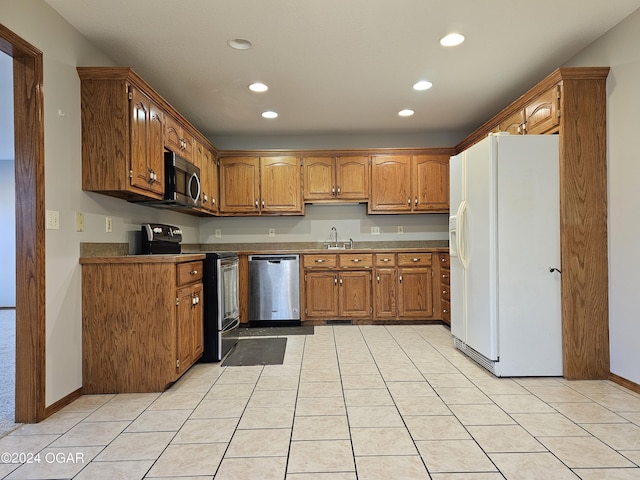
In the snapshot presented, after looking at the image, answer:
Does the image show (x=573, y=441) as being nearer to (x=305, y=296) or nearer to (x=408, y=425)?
(x=408, y=425)

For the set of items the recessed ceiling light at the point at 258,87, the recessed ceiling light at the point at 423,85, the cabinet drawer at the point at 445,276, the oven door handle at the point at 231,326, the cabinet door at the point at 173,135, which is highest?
the recessed ceiling light at the point at 258,87

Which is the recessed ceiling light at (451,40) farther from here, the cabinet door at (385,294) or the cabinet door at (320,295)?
the cabinet door at (320,295)

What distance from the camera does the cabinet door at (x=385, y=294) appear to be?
467cm

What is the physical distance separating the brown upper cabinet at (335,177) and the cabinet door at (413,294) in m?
1.20

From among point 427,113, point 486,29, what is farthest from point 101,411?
point 427,113

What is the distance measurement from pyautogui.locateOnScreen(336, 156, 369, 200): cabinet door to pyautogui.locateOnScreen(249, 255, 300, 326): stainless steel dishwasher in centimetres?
109

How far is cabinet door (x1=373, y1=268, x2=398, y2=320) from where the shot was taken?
4.67 meters

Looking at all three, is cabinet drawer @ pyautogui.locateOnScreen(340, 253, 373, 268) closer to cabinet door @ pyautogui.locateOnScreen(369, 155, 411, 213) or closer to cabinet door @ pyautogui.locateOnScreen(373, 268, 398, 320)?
cabinet door @ pyautogui.locateOnScreen(373, 268, 398, 320)

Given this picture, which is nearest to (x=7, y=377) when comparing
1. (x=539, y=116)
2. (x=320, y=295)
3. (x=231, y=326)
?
(x=231, y=326)

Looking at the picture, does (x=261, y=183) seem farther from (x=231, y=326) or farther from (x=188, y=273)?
(x=188, y=273)

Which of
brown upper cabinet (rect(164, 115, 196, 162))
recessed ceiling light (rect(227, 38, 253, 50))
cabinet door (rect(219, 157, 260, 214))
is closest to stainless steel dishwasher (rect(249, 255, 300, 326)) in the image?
cabinet door (rect(219, 157, 260, 214))

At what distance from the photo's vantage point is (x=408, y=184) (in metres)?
4.91

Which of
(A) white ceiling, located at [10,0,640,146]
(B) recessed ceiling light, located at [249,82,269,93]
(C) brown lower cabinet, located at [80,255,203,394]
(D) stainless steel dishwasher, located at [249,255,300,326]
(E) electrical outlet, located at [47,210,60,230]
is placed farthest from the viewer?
(D) stainless steel dishwasher, located at [249,255,300,326]

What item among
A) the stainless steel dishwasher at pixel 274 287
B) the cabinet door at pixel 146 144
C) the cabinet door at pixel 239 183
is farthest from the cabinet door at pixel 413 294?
the cabinet door at pixel 146 144
